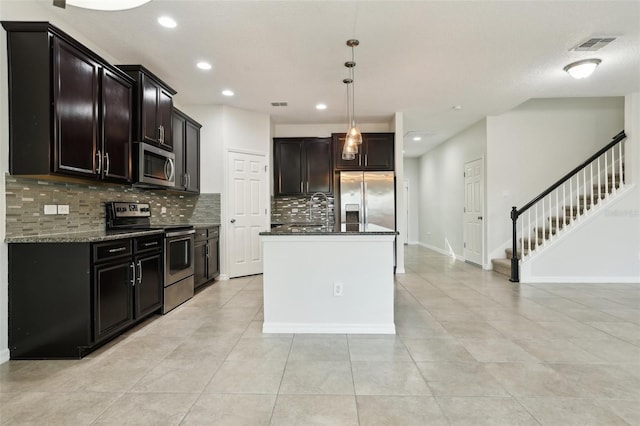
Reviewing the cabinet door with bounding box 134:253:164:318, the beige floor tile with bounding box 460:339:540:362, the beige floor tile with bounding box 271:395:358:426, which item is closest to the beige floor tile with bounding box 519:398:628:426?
the beige floor tile with bounding box 460:339:540:362

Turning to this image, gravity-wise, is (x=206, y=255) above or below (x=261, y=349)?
above

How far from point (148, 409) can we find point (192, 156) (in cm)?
381

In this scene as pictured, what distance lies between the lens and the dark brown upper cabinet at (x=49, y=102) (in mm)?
2334

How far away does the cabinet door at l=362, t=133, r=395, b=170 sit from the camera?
587cm

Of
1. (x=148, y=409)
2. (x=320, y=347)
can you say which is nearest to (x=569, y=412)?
(x=320, y=347)

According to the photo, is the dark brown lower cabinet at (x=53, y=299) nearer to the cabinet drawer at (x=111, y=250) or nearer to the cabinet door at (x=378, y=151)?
the cabinet drawer at (x=111, y=250)

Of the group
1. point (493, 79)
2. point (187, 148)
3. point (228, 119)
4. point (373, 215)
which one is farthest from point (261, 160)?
point (493, 79)

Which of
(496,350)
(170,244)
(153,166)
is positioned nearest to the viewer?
(496,350)

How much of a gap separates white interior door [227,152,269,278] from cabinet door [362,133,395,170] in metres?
1.84

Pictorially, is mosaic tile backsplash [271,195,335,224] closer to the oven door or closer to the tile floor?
the oven door

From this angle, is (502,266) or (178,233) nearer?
(178,233)

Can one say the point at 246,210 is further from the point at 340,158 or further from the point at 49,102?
the point at 49,102

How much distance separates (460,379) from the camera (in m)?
2.05

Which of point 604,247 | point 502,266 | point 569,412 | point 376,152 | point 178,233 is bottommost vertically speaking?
point 569,412
